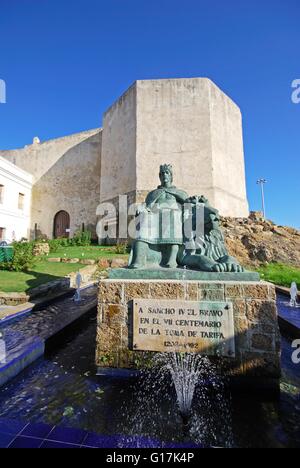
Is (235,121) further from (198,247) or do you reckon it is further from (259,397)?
(259,397)

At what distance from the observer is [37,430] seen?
58.9 inches

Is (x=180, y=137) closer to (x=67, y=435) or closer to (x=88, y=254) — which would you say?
(x=88, y=254)

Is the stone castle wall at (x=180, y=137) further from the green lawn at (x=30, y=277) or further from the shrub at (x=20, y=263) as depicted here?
the shrub at (x=20, y=263)

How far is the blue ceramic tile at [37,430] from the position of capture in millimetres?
1452

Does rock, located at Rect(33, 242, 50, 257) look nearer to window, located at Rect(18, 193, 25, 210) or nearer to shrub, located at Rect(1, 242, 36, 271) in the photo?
shrub, located at Rect(1, 242, 36, 271)

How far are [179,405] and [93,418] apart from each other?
65cm

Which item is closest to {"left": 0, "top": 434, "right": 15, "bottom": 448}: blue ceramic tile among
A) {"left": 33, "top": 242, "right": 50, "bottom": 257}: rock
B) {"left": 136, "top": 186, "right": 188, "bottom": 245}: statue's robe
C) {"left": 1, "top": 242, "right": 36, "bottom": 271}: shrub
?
{"left": 136, "top": 186, "right": 188, "bottom": 245}: statue's robe

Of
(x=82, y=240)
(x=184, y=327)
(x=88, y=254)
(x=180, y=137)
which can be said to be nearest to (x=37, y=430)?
(x=184, y=327)

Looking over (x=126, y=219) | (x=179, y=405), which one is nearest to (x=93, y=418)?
(x=179, y=405)

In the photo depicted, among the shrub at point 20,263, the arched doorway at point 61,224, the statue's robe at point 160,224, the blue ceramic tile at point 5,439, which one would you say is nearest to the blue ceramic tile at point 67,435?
the blue ceramic tile at point 5,439

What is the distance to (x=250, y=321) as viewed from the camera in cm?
216

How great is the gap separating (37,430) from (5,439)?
17 centimetres

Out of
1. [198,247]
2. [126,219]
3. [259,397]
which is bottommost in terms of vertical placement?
[259,397]

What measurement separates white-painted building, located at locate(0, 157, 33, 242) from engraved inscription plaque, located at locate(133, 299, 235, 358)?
18.2m
